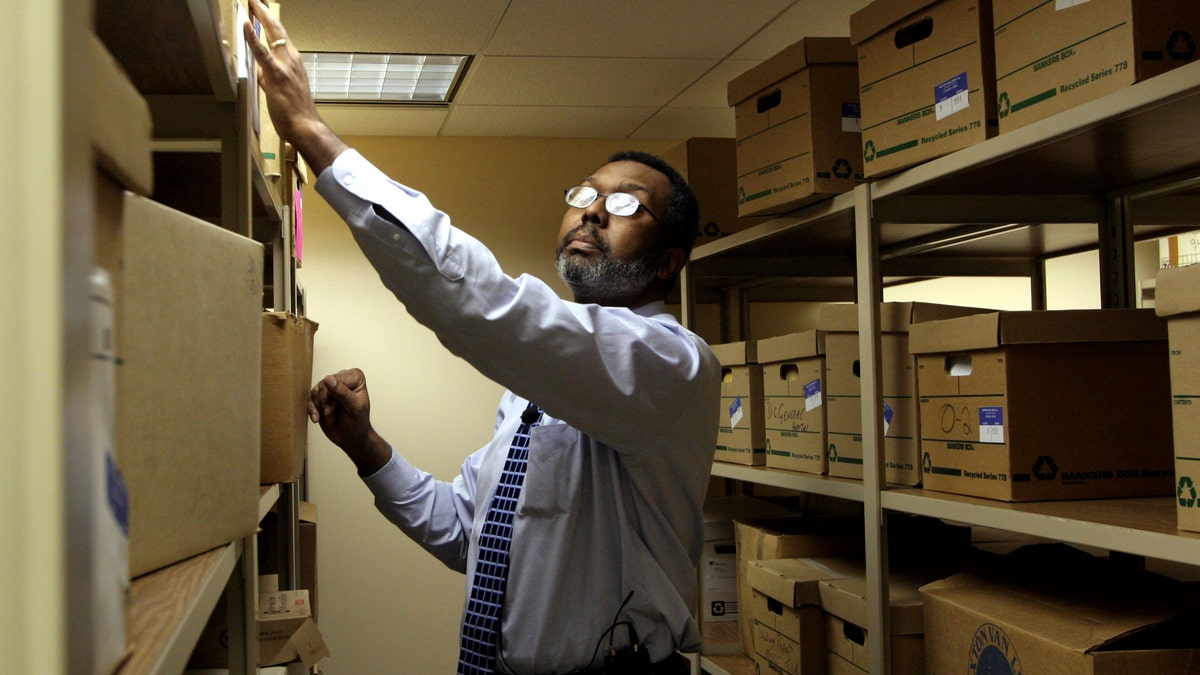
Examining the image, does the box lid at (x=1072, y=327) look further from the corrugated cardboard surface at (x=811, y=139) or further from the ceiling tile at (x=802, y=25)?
the ceiling tile at (x=802, y=25)

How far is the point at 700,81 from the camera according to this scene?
3371mm

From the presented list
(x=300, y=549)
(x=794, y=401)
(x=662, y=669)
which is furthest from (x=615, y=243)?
(x=300, y=549)

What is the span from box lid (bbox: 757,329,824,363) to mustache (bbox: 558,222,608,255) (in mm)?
586

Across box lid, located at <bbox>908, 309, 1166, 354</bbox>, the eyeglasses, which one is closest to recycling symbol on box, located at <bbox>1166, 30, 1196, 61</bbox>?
box lid, located at <bbox>908, 309, 1166, 354</bbox>

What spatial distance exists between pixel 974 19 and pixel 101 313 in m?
1.57

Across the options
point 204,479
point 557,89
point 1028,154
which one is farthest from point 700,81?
point 204,479

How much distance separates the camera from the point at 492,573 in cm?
162

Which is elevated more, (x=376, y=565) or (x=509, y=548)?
(x=509, y=548)

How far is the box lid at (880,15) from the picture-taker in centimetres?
168

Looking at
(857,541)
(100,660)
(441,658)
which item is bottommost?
(441,658)

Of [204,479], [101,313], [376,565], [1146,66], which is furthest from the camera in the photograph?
[376,565]

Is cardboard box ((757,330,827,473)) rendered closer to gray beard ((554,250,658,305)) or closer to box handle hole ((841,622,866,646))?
box handle hole ((841,622,866,646))

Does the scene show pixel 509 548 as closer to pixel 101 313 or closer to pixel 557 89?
pixel 101 313

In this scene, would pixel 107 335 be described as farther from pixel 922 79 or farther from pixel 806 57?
pixel 806 57
